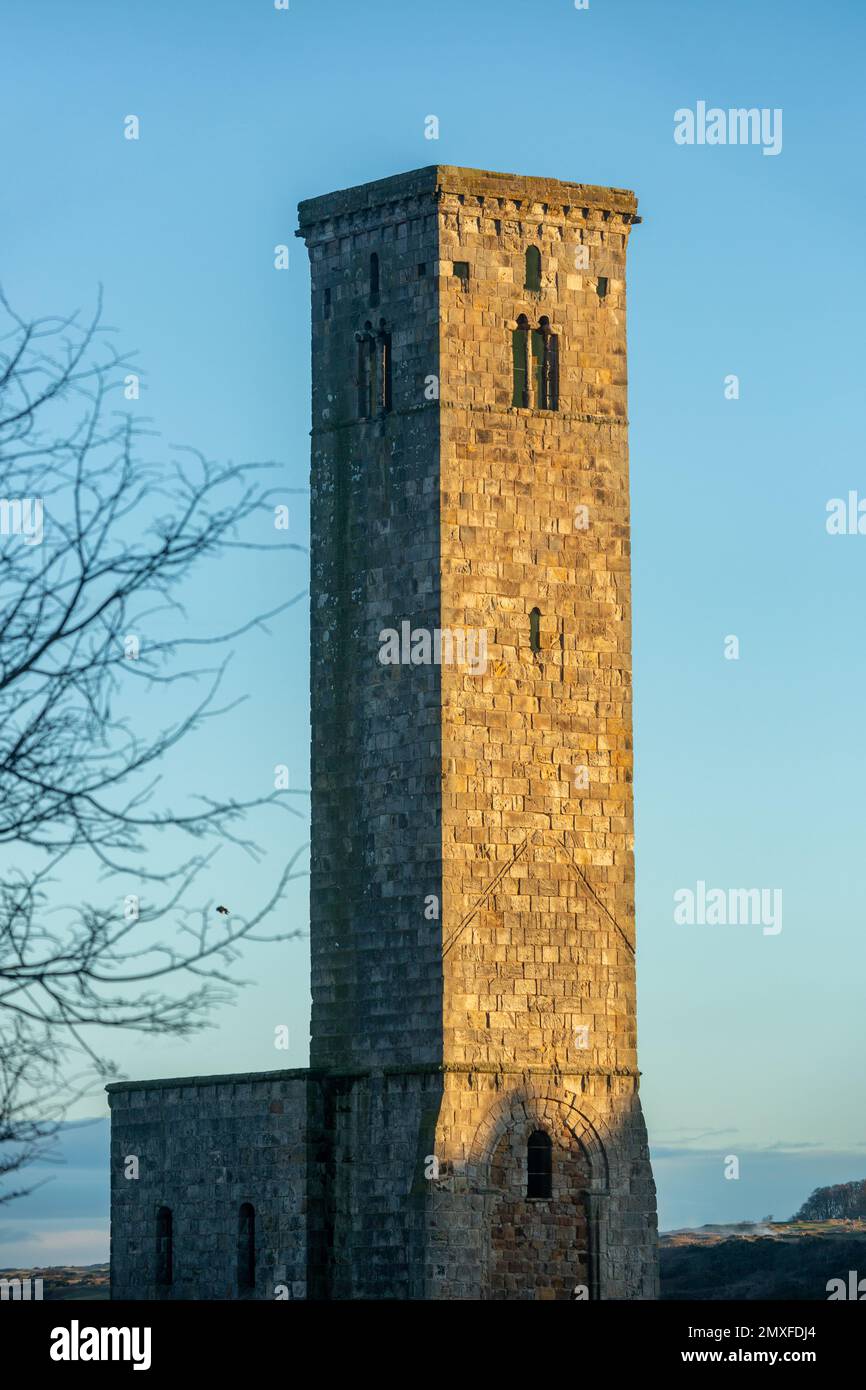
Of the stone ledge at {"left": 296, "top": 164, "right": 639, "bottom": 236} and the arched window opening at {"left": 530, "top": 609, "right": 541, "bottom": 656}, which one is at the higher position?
the stone ledge at {"left": 296, "top": 164, "right": 639, "bottom": 236}

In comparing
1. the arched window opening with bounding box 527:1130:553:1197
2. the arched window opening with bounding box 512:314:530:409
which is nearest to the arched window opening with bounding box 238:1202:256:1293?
the arched window opening with bounding box 527:1130:553:1197

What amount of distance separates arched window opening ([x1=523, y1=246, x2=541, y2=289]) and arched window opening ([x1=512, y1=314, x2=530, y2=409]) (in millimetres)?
619

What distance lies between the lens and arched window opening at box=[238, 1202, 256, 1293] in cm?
5738

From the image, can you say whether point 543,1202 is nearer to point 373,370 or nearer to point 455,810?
point 455,810

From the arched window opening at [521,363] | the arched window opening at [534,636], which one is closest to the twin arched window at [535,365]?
the arched window opening at [521,363]

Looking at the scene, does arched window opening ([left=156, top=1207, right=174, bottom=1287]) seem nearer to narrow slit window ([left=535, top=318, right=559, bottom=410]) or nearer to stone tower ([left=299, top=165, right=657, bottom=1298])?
stone tower ([left=299, top=165, right=657, bottom=1298])

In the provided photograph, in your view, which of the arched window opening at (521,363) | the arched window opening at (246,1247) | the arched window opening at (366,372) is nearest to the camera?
the arched window opening at (246,1247)

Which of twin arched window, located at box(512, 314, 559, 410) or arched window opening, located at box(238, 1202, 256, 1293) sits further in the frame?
twin arched window, located at box(512, 314, 559, 410)

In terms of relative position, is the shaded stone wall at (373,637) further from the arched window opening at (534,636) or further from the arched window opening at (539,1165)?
the arched window opening at (539,1165)

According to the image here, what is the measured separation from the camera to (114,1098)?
6156cm

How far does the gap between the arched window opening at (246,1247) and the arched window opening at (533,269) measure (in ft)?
55.1

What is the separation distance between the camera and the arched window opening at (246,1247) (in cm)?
5738

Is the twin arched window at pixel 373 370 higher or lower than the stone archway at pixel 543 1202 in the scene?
higher
